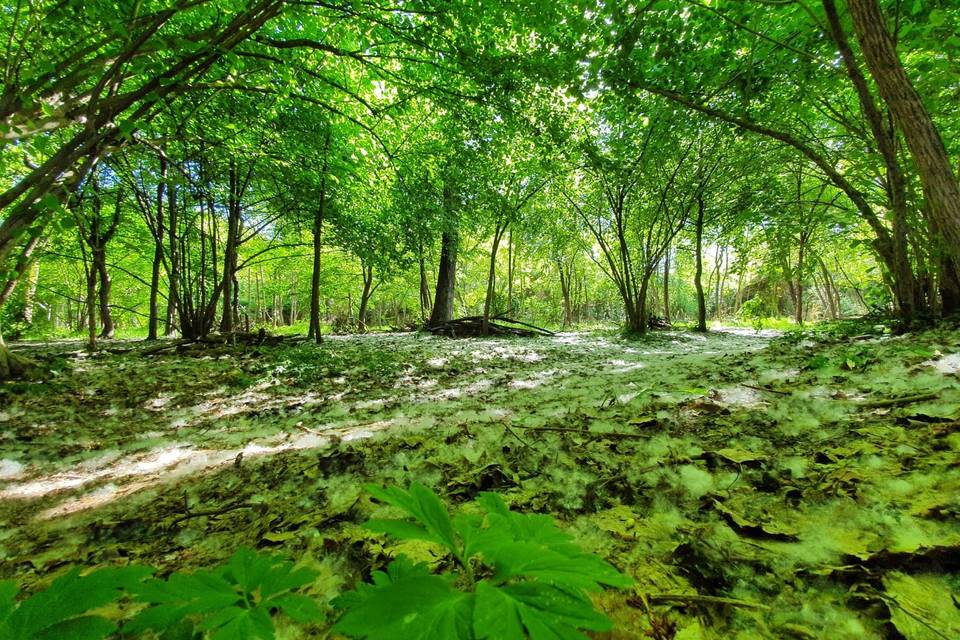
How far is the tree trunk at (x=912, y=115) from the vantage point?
6.75 feet

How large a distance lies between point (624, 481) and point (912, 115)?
9.60 ft

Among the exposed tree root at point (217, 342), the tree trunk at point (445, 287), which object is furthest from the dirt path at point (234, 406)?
the tree trunk at point (445, 287)

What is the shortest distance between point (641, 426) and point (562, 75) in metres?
3.22

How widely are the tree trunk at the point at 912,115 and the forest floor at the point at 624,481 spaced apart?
0.91m

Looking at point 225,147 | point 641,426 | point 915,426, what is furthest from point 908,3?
point 225,147

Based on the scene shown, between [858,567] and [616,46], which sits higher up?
[616,46]

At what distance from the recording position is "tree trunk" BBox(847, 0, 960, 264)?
2.06 metres

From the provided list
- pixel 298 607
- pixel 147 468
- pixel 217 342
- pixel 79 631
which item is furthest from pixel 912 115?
pixel 217 342

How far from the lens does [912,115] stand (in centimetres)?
213

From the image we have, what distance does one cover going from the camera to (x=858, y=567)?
70 cm

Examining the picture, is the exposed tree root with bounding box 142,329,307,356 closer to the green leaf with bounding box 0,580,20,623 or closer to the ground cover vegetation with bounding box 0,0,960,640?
the ground cover vegetation with bounding box 0,0,960,640

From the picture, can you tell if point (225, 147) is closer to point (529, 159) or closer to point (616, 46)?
point (616, 46)

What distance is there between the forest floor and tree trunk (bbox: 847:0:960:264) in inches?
35.8

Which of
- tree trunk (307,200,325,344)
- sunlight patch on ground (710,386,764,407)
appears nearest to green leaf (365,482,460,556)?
sunlight patch on ground (710,386,764,407)
